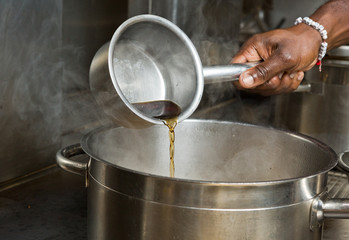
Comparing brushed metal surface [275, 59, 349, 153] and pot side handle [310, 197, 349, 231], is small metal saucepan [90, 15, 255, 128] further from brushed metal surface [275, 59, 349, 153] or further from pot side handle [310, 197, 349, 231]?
brushed metal surface [275, 59, 349, 153]

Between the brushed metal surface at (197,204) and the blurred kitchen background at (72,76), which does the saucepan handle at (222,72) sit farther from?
the blurred kitchen background at (72,76)

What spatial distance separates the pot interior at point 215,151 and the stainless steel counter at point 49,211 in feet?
0.53

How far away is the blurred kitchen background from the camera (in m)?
1.21

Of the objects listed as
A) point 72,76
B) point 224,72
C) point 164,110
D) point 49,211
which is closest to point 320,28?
point 224,72

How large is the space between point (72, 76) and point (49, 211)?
443 mm

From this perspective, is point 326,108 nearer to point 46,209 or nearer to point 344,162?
point 344,162

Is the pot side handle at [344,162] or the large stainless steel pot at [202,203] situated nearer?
the large stainless steel pot at [202,203]

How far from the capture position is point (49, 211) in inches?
44.4

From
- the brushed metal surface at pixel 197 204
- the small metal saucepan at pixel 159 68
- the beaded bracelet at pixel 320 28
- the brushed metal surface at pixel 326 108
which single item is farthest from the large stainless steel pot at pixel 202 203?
the brushed metal surface at pixel 326 108

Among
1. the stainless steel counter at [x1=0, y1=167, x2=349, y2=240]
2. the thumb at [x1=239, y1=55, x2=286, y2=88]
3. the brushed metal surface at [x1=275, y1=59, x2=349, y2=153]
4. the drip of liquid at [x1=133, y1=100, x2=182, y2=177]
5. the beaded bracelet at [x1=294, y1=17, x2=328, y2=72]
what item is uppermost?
A: the beaded bracelet at [x1=294, y1=17, x2=328, y2=72]

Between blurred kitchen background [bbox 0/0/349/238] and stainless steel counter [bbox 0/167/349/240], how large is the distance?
2.4 inches

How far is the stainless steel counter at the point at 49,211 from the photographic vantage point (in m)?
1.03

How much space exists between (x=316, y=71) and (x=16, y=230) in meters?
0.95

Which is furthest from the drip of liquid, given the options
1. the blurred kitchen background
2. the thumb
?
the blurred kitchen background
